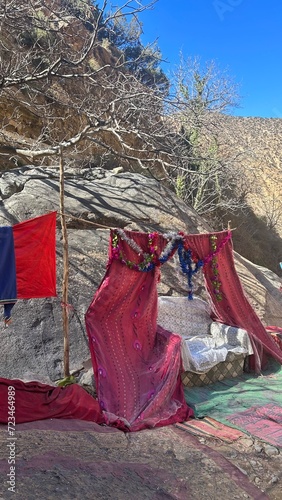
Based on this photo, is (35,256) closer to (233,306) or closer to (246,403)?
(246,403)

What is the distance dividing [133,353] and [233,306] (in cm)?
195

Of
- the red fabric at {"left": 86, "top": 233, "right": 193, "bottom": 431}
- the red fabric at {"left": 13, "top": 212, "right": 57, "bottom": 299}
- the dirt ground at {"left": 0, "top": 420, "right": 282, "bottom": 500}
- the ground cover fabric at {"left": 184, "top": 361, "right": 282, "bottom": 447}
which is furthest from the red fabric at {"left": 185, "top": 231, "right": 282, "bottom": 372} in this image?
the red fabric at {"left": 13, "top": 212, "right": 57, "bottom": 299}

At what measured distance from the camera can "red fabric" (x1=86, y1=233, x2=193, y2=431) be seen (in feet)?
12.0

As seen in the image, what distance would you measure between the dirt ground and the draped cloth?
31 cm

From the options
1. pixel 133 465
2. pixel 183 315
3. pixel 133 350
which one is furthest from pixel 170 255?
pixel 133 465

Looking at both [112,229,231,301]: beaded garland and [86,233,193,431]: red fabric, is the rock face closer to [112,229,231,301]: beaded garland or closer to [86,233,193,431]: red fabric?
[112,229,231,301]: beaded garland

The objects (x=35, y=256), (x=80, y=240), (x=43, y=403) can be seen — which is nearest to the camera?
(x=43, y=403)

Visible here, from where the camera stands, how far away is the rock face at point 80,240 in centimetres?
446

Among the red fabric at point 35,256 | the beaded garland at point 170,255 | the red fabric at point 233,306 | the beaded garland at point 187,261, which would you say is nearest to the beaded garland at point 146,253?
the beaded garland at point 170,255

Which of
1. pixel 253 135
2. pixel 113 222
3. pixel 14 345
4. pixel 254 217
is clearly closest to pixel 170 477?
pixel 14 345

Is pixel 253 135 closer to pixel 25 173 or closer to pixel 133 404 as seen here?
pixel 25 173

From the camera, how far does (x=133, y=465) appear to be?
2691 millimetres

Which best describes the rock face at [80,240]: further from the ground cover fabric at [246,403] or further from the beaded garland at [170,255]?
the ground cover fabric at [246,403]

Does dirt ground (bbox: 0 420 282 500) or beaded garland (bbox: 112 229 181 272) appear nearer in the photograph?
dirt ground (bbox: 0 420 282 500)
